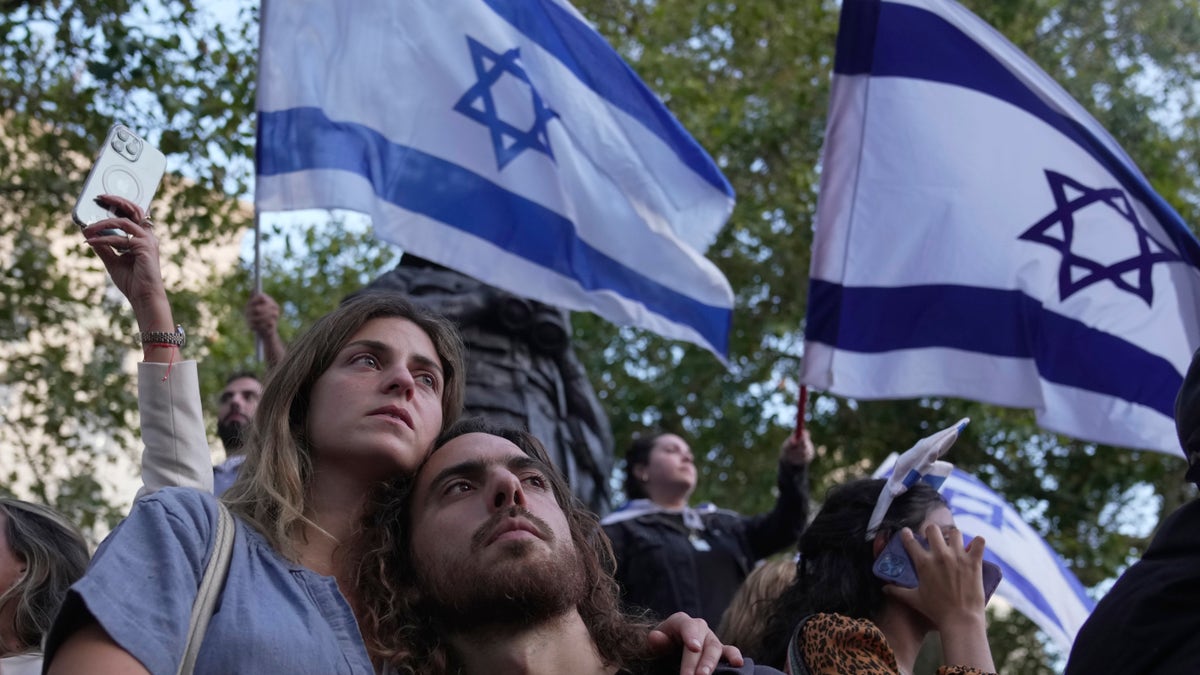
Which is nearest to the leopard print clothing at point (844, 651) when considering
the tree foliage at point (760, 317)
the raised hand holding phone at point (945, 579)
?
the raised hand holding phone at point (945, 579)

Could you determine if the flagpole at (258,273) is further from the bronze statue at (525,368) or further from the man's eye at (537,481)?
the man's eye at (537,481)

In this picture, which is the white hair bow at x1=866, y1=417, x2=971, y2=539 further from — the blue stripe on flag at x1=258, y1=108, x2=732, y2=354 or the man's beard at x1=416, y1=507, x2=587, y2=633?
the blue stripe on flag at x1=258, y1=108, x2=732, y2=354

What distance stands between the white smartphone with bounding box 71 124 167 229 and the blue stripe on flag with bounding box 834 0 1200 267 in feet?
11.6

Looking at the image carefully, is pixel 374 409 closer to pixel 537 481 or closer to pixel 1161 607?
pixel 537 481

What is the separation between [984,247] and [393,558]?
363 cm

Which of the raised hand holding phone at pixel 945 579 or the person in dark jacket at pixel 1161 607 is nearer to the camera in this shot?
the person in dark jacket at pixel 1161 607

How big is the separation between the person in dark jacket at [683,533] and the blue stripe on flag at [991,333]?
1.68ft

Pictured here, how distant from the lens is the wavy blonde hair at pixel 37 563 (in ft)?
12.1

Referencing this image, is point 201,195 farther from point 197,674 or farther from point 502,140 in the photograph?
point 197,674

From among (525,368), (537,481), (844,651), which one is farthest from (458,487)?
(525,368)

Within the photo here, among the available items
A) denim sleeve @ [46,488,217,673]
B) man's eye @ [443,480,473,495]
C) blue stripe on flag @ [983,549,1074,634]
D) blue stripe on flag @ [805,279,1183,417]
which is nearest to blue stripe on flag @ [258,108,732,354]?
blue stripe on flag @ [805,279,1183,417]

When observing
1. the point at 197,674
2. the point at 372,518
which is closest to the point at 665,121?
the point at 372,518

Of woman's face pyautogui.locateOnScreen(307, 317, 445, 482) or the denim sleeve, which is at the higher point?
woman's face pyautogui.locateOnScreen(307, 317, 445, 482)

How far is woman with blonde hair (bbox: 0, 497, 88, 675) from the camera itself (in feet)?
12.1
